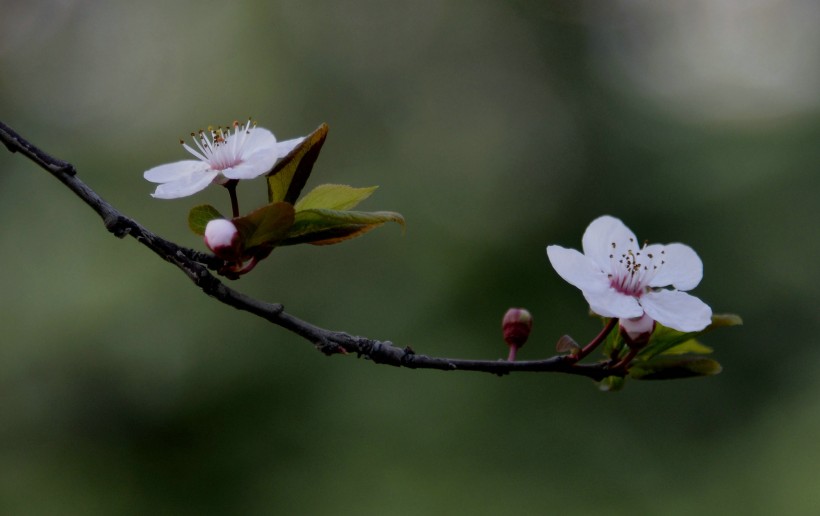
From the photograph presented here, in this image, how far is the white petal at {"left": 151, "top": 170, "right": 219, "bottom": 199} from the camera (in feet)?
2.85

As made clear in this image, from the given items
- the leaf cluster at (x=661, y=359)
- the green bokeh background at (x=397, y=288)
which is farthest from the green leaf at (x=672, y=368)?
the green bokeh background at (x=397, y=288)

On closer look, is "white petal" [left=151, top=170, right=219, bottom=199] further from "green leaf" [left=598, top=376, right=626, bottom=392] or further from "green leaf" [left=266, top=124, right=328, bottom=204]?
"green leaf" [left=598, top=376, right=626, bottom=392]

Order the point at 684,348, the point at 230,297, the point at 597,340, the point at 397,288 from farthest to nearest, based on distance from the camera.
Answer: the point at 397,288 < the point at 684,348 < the point at 597,340 < the point at 230,297

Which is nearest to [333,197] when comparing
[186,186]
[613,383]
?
[186,186]

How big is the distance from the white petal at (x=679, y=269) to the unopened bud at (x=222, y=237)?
0.50 meters

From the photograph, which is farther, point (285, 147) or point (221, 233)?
point (285, 147)

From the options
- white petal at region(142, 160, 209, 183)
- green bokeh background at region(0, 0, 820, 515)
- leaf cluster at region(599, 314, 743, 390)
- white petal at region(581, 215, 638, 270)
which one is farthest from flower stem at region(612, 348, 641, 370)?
green bokeh background at region(0, 0, 820, 515)

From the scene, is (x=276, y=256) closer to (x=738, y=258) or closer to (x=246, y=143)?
(x=738, y=258)

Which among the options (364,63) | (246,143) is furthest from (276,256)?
(246,143)

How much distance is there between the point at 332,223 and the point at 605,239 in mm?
388

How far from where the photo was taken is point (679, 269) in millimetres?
993

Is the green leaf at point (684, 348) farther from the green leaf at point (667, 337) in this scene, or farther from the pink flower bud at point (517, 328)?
the pink flower bud at point (517, 328)

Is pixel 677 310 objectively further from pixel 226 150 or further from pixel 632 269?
pixel 226 150

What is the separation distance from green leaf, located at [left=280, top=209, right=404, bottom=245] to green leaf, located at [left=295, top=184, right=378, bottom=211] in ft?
0.19
